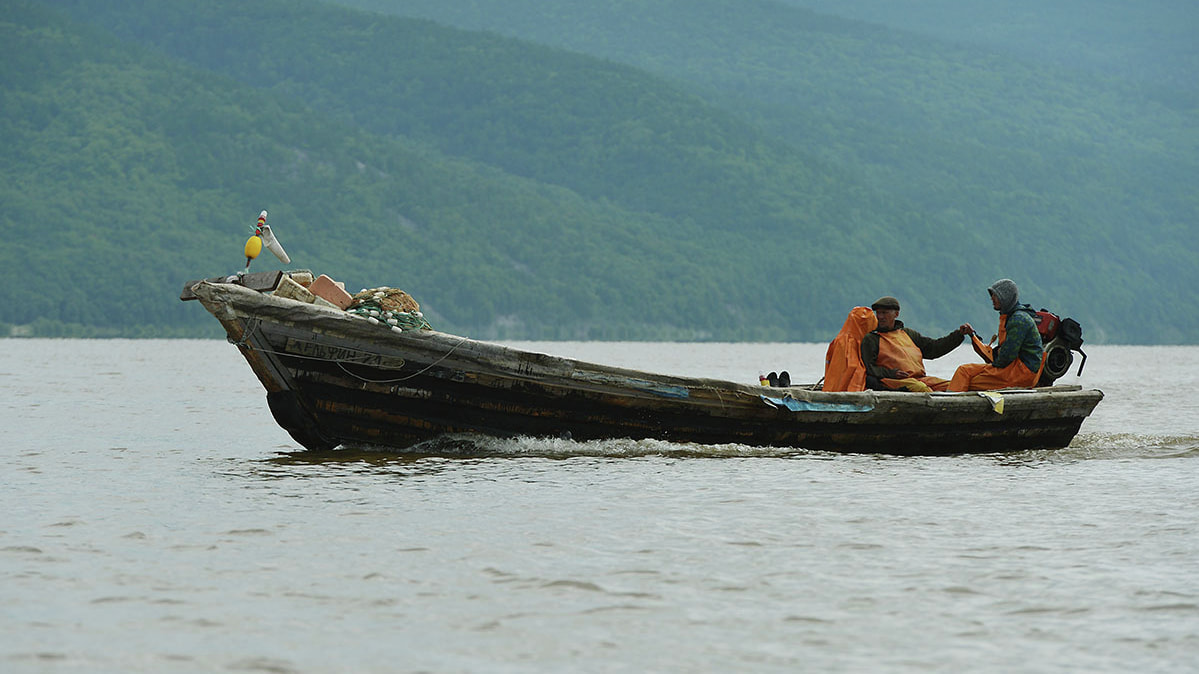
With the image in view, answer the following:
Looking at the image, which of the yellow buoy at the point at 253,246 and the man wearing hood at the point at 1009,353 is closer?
the yellow buoy at the point at 253,246

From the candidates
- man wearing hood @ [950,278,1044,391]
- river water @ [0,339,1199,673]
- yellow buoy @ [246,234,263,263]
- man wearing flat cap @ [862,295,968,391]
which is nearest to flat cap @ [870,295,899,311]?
man wearing flat cap @ [862,295,968,391]

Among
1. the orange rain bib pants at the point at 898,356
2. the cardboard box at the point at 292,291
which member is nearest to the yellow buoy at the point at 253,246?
the cardboard box at the point at 292,291

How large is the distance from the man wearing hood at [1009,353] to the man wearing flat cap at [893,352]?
37 centimetres

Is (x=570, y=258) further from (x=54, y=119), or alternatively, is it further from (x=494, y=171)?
(x=54, y=119)

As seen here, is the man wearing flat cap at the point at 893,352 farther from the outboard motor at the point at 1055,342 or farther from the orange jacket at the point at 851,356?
the outboard motor at the point at 1055,342

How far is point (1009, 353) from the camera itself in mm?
14891

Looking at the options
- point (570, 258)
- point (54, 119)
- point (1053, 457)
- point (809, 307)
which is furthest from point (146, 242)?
point (1053, 457)

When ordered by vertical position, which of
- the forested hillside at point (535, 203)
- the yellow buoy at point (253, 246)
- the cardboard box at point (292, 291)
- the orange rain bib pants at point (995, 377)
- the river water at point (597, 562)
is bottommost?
the river water at point (597, 562)

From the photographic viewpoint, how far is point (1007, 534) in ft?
31.5

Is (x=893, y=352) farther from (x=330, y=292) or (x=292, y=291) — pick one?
(x=292, y=291)

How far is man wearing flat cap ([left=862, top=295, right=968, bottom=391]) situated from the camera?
1469 cm

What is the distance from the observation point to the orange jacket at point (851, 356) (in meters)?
14.5

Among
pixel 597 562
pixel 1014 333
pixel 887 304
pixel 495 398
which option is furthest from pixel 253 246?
pixel 1014 333

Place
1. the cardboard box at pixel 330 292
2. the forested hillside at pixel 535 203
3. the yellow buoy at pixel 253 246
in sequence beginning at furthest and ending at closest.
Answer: the forested hillside at pixel 535 203
the cardboard box at pixel 330 292
the yellow buoy at pixel 253 246
